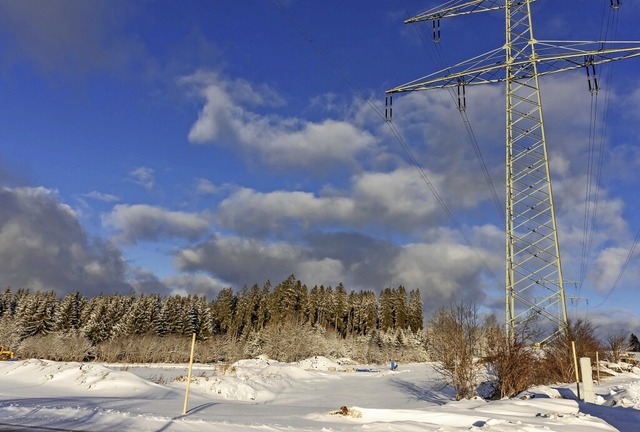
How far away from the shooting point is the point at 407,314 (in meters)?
114

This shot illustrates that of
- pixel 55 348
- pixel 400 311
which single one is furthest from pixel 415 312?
pixel 55 348

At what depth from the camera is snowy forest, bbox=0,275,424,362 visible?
262 ft

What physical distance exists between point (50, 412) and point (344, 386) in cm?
3499

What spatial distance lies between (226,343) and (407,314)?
48626 millimetres

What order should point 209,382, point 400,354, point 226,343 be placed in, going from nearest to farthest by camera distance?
point 209,382, point 226,343, point 400,354

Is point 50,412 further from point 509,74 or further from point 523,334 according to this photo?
point 509,74

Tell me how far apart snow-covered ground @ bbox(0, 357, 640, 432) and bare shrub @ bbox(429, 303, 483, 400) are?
5.52 ft

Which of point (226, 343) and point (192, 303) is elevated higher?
point (192, 303)

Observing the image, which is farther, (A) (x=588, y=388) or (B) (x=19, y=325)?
(B) (x=19, y=325)

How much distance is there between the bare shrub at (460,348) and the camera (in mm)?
25281

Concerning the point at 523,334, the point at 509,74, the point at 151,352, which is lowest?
the point at 151,352

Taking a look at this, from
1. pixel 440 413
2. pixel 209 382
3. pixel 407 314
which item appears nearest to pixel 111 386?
pixel 209 382

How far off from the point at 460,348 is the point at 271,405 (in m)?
11.3

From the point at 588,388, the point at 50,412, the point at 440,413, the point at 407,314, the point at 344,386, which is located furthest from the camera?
the point at 407,314
